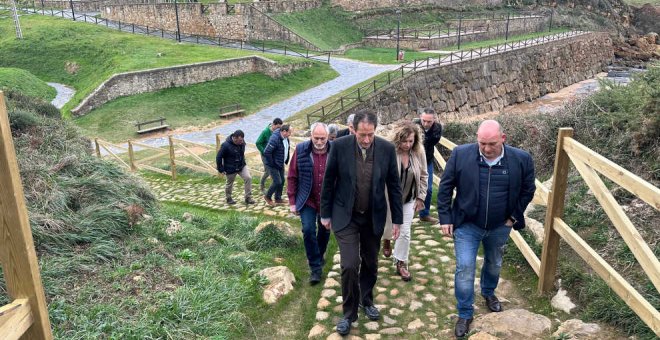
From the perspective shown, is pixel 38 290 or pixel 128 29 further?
pixel 128 29

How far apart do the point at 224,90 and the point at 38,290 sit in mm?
22921

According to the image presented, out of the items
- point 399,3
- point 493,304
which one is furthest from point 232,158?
point 399,3

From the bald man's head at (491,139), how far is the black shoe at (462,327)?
1.44m

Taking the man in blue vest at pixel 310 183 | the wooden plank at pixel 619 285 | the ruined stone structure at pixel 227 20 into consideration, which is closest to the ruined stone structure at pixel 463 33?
the ruined stone structure at pixel 227 20

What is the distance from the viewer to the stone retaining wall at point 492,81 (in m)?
24.1

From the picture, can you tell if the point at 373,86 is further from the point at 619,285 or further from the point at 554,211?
the point at 619,285

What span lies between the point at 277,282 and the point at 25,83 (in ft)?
78.7

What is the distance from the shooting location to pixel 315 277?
547 cm

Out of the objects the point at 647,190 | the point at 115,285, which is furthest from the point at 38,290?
the point at 647,190

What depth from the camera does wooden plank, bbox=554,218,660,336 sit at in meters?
3.25

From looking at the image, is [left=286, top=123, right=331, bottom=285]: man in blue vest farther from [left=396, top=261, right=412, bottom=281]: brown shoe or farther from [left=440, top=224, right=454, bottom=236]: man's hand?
[left=440, top=224, right=454, bottom=236]: man's hand

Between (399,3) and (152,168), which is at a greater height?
(399,3)

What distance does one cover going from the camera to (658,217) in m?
4.91

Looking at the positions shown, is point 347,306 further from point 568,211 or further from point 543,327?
point 568,211
